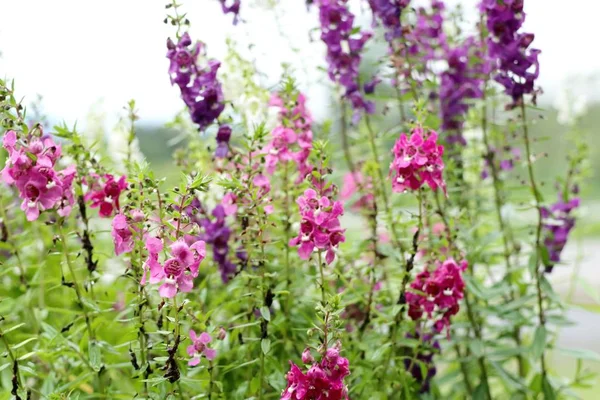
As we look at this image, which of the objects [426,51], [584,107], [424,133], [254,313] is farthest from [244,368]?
[584,107]

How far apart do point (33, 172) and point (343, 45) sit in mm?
924

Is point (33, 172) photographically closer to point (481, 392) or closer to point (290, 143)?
point (290, 143)

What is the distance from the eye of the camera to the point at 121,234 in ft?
4.06

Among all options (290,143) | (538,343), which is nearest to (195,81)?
(290,143)

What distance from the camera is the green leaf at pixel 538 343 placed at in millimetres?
1883

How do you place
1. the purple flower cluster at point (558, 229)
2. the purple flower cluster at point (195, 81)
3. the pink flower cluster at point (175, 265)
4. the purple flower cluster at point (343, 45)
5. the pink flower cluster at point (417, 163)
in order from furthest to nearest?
the purple flower cluster at point (558, 229)
the purple flower cluster at point (343, 45)
the purple flower cluster at point (195, 81)
the pink flower cluster at point (417, 163)
the pink flower cluster at point (175, 265)

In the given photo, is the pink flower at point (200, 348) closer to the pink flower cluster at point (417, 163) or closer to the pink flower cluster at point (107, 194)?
the pink flower cluster at point (107, 194)

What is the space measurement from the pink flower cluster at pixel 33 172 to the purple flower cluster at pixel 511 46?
3.35 feet

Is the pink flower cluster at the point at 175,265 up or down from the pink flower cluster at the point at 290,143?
down

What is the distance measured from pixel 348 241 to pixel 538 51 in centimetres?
68

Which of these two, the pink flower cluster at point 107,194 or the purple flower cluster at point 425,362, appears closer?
the pink flower cluster at point 107,194

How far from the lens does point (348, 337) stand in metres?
1.66

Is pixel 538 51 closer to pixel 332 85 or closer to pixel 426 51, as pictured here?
pixel 426 51

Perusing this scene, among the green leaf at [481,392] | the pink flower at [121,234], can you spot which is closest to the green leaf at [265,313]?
the pink flower at [121,234]
